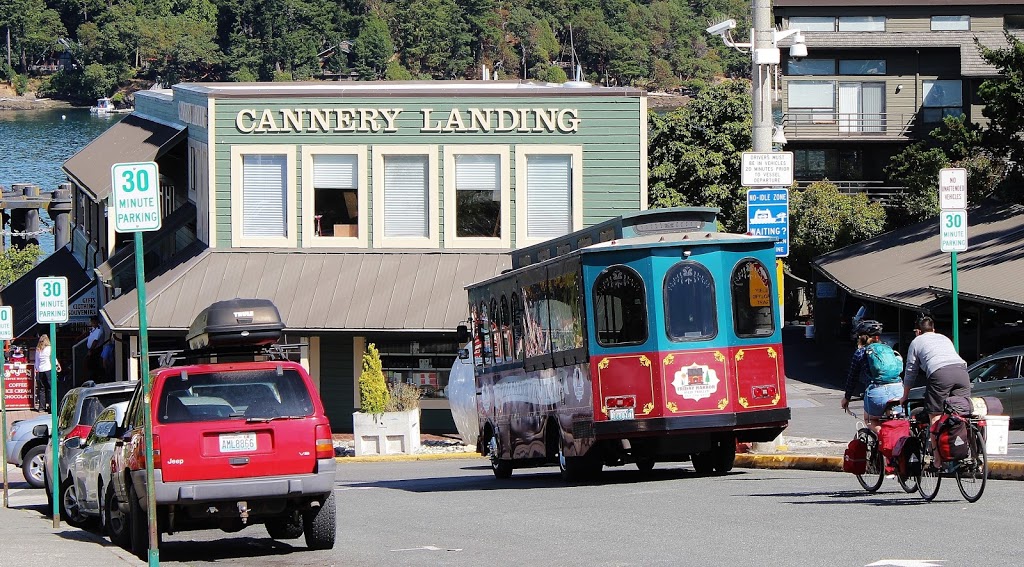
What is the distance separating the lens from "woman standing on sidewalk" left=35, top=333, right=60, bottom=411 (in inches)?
1297

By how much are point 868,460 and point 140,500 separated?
272 inches

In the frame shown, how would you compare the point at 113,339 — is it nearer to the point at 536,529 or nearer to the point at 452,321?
the point at 452,321

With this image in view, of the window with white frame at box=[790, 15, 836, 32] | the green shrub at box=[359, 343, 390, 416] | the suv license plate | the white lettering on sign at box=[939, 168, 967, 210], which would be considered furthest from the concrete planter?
the window with white frame at box=[790, 15, 836, 32]

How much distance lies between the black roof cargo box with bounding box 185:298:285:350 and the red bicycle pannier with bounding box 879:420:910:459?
5.81 meters

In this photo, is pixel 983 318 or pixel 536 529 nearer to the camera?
pixel 536 529

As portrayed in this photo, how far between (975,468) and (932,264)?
23.0m

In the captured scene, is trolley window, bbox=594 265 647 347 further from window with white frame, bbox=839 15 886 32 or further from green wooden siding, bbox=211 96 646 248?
window with white frame, bbox=839 15 886 32

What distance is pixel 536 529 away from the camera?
14.7 metres

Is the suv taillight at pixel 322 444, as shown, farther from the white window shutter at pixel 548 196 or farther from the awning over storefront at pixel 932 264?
the white window shutter at pixel 548 196

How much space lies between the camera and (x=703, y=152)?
5616cm

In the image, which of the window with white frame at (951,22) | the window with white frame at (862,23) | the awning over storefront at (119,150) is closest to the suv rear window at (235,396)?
the awning over storefront at (119,150)

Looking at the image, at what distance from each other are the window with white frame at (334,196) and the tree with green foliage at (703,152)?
23.5 meters

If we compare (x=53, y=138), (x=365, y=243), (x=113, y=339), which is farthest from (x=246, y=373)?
(x=53, y=138)

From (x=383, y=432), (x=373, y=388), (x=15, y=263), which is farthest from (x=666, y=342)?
(x=15, y=263)
